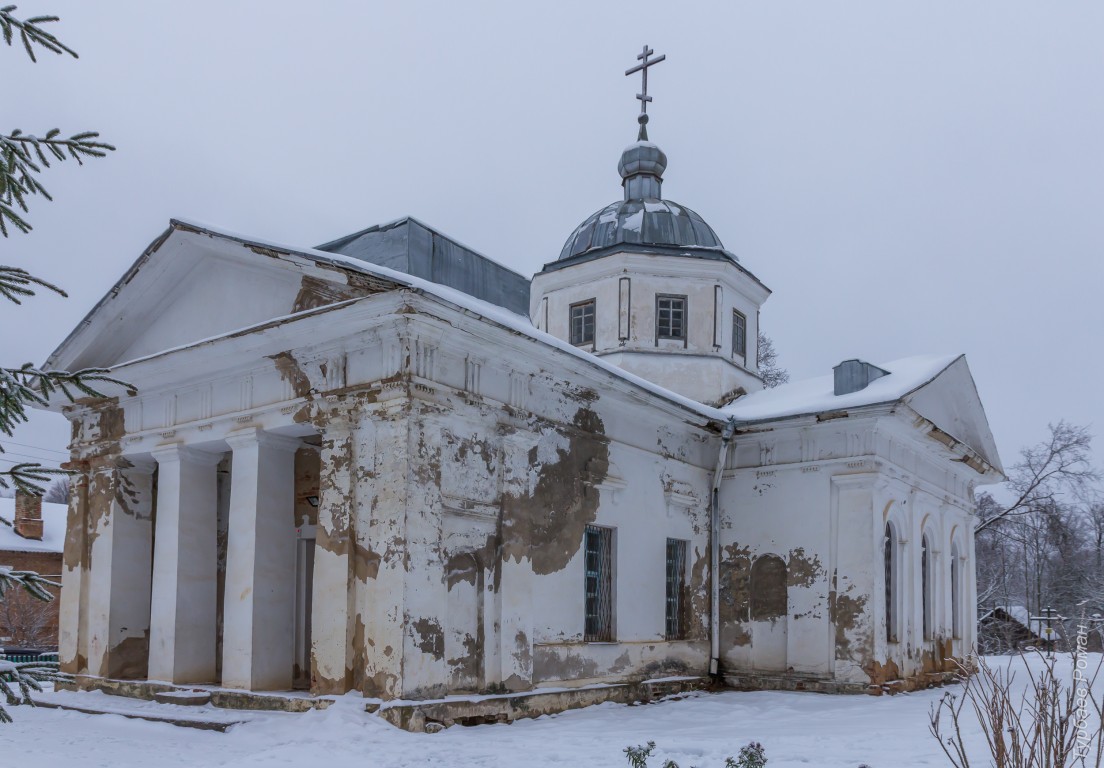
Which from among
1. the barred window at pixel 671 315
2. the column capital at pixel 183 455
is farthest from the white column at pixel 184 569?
A: the barred window at pixel 671 315

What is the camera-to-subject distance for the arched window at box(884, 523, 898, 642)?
1398cm

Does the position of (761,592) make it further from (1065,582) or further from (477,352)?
(1065,582)

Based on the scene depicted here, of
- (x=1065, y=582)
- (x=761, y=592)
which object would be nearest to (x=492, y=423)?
(x=761, y=592)

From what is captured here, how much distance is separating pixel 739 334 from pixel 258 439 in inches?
367

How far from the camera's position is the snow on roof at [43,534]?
29.0 metres

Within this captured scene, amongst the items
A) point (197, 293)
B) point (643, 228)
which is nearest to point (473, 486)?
point (197, 293)

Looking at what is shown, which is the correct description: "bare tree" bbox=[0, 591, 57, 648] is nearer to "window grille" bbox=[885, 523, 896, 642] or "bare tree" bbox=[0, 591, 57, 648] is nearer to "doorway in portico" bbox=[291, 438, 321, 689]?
Answer: "doorway in portico" bbox=[291, 438, 321, 689]

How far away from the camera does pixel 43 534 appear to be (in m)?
31.0

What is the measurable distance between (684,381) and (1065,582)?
1103 inches

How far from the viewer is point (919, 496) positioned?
15188 mm

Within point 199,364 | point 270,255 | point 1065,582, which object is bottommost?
point 1065,582

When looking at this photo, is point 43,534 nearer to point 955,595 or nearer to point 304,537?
point 304,537

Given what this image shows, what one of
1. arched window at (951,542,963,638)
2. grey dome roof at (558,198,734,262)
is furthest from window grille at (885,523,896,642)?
grey dome roof at (558,198,734,262)

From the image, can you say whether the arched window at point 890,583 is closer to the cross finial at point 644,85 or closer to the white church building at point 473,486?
the white church building at point 473,486
